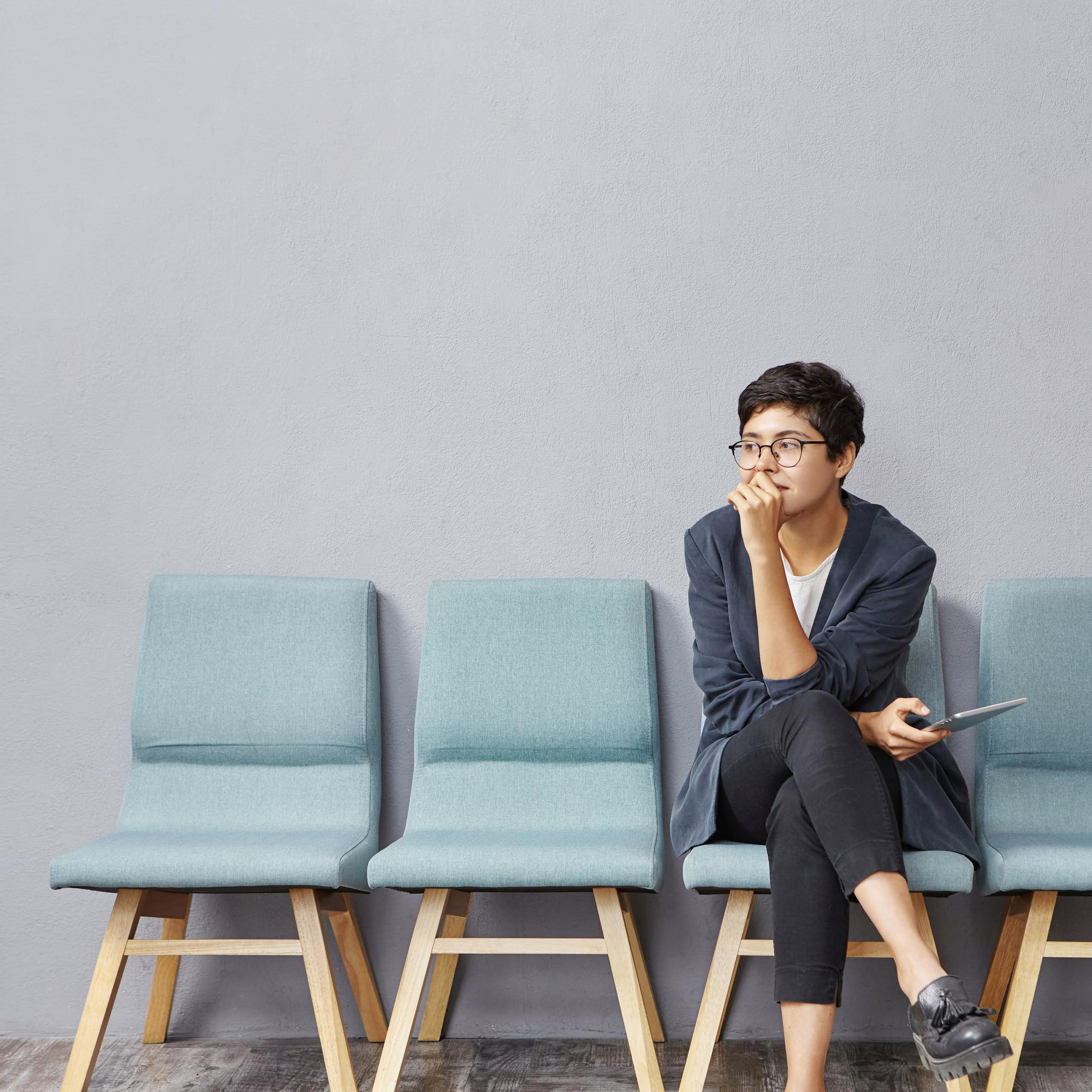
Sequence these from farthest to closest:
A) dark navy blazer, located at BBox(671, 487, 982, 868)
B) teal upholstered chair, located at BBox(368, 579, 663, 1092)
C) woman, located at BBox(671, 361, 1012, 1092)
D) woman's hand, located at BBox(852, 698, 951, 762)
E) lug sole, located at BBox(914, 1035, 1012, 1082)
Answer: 1. teal upholstered chair, located at BBox(368, 579, 663, 1092)
2. dark navy blazer, located at BBox(671, 487, 982, 868)
3. woman's hand, located at BBox(852, 698, 951, 762)
4. woman, located at BBox(671, 361, 1012, 1092)
5. lug sole, located at BBox(914, 1035, 1012, 1082)

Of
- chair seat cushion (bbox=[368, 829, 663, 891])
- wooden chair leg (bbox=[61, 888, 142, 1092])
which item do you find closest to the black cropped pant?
chair seat cushion (bbox=[368, 829, 663, 891])

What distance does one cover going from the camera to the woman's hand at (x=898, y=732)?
1.56m

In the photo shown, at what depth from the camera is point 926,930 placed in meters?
1.61

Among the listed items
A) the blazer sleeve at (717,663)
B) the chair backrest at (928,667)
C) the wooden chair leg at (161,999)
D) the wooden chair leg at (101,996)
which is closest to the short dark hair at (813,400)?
the blazer sleeve at (717,663)

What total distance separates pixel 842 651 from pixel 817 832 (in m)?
0.34

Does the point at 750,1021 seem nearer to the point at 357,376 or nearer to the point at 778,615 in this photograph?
the point at 778,615

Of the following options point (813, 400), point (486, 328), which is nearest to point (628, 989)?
point (813, 400)

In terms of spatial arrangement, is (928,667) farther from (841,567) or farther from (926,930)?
(926,930)

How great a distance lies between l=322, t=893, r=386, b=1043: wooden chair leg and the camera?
1959 millimetres

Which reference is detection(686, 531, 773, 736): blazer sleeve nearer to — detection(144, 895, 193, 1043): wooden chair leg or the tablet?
the tablet

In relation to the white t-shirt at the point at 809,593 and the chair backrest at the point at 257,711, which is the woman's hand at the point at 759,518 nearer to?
the white t-shirt at the point at 809,593

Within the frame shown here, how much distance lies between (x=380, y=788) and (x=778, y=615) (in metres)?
0.90

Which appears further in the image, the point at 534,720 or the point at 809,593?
the point at 534,720

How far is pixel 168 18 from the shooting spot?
7.50ft
